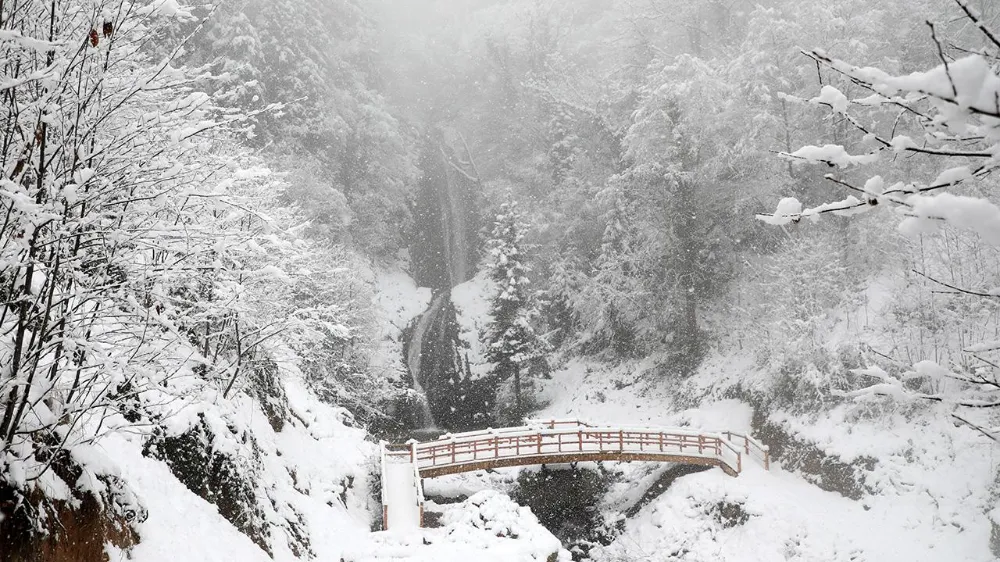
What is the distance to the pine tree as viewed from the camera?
2569cm

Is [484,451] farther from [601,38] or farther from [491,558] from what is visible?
[601,38]

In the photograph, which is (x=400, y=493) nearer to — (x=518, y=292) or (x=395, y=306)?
(x=518, y=292)

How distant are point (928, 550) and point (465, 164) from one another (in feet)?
120

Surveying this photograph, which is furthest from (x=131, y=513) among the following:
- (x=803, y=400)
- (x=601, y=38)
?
(x=601, y=38)

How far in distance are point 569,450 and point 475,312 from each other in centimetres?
1713

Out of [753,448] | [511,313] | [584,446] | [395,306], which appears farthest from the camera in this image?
[395,306]

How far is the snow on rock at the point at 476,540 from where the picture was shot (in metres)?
9.86

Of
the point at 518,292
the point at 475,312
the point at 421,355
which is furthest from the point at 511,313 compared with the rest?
the point at 475,312

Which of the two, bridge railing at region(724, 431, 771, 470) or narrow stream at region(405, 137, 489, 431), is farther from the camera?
narrow stream at region(405, 137, 489, 431)

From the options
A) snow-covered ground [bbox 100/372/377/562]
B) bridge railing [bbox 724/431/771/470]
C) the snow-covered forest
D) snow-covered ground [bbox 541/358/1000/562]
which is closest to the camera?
the snow-covered forest

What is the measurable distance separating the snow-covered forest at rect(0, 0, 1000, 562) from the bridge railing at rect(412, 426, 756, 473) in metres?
0.12

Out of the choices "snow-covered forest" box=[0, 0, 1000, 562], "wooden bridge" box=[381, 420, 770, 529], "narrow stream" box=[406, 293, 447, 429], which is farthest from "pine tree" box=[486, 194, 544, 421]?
"wooden bridge" box=[381, 420, 770, 529]

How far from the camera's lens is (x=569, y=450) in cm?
1644

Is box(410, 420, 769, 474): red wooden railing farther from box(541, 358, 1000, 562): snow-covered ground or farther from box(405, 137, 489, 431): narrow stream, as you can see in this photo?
box(405, 137, 489, 431): narrow stream
